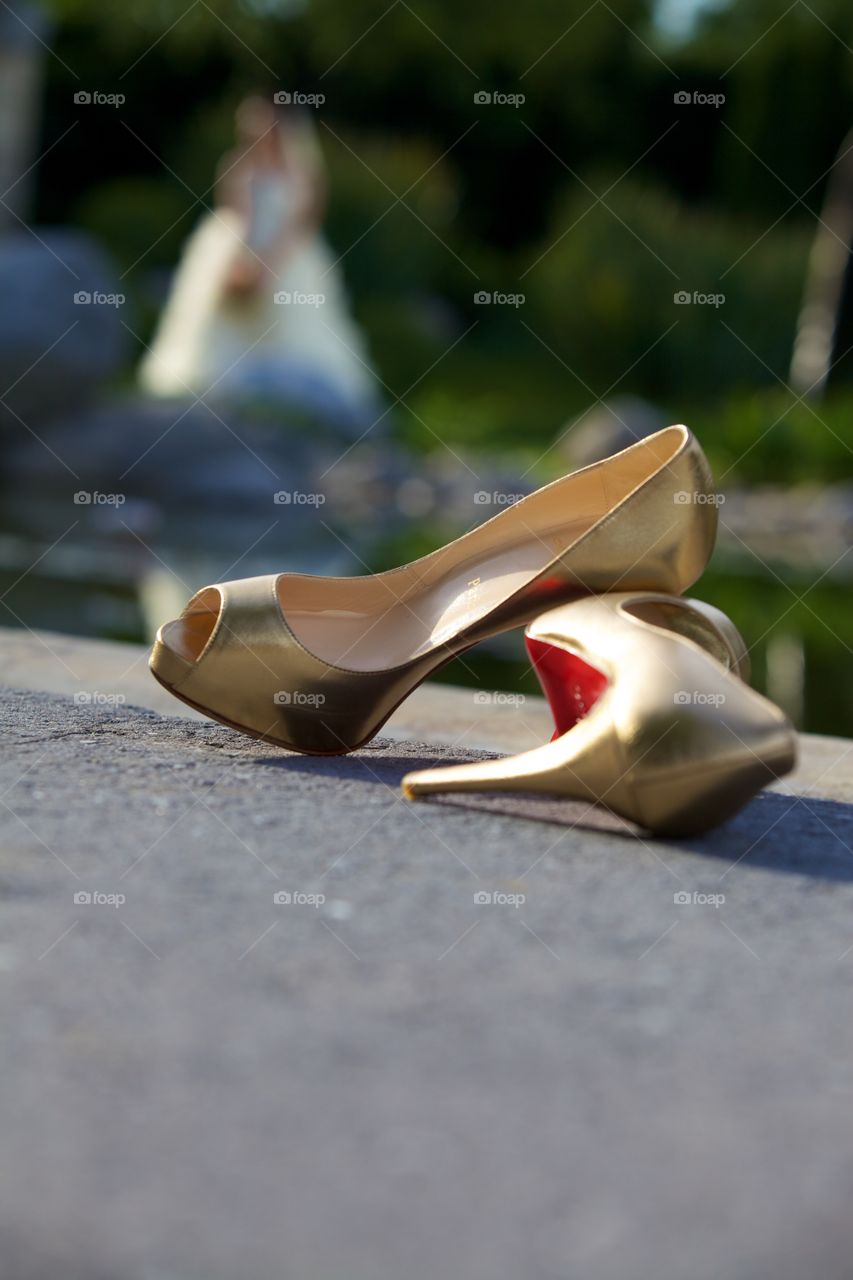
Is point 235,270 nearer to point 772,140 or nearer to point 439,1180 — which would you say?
point 772,140

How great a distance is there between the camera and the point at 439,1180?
41.3 inches

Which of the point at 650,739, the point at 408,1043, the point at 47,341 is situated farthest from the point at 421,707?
the point at 47,341

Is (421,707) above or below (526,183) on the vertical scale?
below

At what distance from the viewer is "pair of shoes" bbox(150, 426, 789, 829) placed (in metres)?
1.84

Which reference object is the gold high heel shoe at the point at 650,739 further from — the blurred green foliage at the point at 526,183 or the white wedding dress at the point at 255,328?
the white wedding dress at the point at 255,328

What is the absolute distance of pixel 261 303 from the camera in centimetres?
1203

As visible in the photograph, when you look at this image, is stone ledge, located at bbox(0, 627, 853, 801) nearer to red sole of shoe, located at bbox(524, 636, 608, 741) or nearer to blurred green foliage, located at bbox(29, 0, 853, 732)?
red sole of shoe, located at bbox(524, 636, 608, 741)

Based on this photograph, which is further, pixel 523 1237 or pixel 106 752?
pixel 106 752

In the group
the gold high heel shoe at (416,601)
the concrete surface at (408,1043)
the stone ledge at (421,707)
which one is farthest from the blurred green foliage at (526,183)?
the concrete surface at (408,1043)

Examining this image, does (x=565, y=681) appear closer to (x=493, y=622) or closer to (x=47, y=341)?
(x=493, y=622)

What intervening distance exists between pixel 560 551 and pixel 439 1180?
1289 mm

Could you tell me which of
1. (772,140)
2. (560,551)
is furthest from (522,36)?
(560,551)

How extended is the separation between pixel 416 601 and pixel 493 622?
0.79ft

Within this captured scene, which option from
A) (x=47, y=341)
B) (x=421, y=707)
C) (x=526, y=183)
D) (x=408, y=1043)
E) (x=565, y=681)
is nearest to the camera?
(x=408, y=1043)
